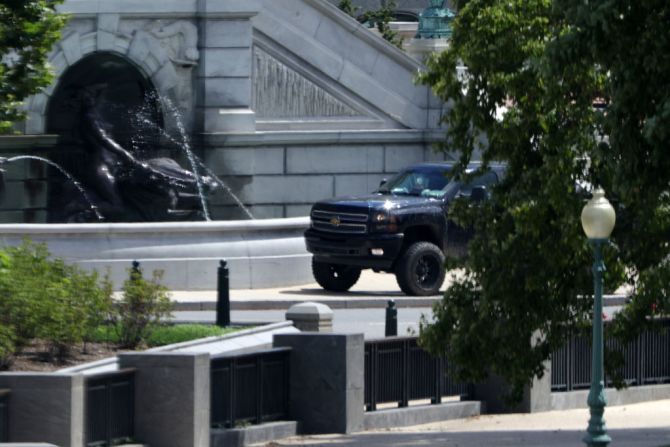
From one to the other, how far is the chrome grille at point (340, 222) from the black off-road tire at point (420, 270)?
847mm

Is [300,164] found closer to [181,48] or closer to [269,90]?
[269,90]

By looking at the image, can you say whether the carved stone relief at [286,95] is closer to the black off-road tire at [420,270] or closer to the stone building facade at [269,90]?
the stone building facade at [269,90]

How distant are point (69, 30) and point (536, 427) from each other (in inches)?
659

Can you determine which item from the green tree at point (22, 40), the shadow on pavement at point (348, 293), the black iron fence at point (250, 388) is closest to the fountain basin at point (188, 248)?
the shadow on pavement at point (348, 293)

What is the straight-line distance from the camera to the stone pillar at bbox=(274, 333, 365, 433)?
19.4m

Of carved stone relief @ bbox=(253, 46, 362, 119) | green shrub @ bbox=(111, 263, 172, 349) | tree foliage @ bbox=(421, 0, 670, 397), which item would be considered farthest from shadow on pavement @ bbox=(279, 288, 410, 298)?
tree foliage @ bbox=(421, 0, 670, 397)

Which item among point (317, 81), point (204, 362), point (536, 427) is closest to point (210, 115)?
point (317, 81)

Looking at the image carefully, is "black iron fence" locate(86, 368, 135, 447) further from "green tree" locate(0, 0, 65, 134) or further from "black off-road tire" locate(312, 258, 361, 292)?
"black off-road tire" locate(312, 258, 361, 292)

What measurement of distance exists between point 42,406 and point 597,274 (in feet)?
16.0

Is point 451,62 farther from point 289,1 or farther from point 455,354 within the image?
point 289,1

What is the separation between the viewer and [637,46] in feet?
49.1

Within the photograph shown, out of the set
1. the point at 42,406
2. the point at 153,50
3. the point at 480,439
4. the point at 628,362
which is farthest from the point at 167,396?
the point at 153,50

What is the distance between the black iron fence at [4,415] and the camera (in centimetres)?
1570

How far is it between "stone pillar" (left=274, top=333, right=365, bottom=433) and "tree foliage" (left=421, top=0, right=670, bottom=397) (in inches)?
41.3
